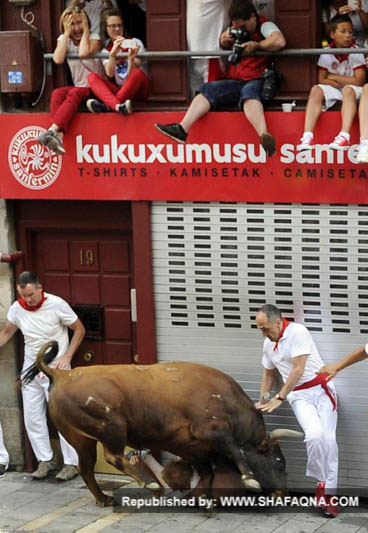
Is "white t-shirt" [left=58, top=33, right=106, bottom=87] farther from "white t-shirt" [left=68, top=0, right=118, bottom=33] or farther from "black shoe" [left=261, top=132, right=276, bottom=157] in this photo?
"black shoe" [left=261, top=132, right=276, bottom=157]

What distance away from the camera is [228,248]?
36.9ft

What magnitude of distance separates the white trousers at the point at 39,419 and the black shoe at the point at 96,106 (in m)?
2.88

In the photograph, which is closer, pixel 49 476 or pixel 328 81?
pixel 328 81

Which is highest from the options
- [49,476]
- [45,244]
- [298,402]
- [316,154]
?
[316,154]

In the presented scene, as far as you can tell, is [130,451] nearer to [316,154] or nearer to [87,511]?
[87,511]

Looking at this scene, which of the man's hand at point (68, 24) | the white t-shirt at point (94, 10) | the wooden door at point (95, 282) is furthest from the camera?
the wooden door at point (95, 282)

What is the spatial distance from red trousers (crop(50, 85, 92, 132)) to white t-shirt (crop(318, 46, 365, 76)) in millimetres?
2480

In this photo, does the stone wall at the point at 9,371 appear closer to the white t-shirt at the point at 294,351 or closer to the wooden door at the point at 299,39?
the white t-shirt at the point at 294,351

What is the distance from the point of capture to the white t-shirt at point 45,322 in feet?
38.1

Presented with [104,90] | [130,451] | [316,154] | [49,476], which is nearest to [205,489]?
[130,451]

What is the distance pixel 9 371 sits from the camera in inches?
484

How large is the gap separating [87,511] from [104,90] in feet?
13.9

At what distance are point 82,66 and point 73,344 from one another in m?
2.93

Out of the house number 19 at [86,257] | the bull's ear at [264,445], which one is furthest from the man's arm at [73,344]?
the bull's ear at [264,445]
